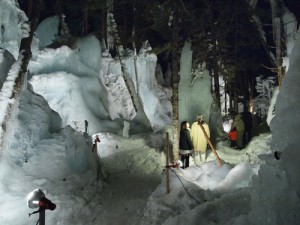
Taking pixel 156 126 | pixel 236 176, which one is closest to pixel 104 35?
pixel 156 126

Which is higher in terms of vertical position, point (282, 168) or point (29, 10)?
point (29, 10)

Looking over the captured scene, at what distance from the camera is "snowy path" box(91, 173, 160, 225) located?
360 inches

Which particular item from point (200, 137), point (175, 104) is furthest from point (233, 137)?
point (175, 104)

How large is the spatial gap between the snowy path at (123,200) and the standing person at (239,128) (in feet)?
17.6

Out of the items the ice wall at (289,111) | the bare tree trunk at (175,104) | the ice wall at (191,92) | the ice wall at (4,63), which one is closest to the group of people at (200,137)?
the bare tree trunk at (175,104)

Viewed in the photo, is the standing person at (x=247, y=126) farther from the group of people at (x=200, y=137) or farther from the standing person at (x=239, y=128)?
the standing person at (x=239, y=128)

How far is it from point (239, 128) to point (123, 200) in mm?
8349

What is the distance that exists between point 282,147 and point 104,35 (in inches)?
837

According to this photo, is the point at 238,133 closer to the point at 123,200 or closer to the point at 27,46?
the point at 123,200

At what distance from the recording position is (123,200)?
10.3 m

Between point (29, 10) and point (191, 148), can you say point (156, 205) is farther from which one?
point (29, 10)

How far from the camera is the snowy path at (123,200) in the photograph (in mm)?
9156

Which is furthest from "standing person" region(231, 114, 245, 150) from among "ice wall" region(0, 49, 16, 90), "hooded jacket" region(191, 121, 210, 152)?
"ice wall" region(0, 49, 16, 90)

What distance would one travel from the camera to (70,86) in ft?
67.8
